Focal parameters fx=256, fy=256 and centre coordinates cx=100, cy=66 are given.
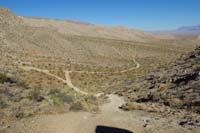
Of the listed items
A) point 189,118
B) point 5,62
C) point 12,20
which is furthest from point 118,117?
point 12,20

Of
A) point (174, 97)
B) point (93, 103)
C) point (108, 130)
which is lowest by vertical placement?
point (93, 103)

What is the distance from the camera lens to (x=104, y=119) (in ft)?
41.6

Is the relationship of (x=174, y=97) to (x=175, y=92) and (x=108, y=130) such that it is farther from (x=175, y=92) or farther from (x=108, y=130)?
(x=108, y=130)

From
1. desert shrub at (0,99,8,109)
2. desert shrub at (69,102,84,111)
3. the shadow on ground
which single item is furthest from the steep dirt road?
desert shrub at (0,99,8,109)

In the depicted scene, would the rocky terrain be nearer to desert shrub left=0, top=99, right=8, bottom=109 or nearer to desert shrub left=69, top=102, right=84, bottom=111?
desert shrub left=69, top=102, right=84, bottom=111

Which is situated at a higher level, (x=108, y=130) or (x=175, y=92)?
(x=175, y=92)

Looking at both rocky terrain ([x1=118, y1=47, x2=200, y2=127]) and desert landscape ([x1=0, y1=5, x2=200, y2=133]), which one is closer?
desert landscape ([x1=0, y1=5, x2=200, y2=133])

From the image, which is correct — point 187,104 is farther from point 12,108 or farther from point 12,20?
point 12,20

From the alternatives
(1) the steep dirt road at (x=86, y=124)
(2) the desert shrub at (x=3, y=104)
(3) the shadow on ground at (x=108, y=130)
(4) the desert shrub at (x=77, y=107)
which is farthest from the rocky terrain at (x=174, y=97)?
(2) the desert shrub at (x=3, y=104)

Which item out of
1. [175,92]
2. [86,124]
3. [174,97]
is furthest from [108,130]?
[175,92]

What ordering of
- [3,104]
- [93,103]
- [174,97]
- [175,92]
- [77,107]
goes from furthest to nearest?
[93,103] → [175,92] → [174,97] → [77,107] → [3,104]

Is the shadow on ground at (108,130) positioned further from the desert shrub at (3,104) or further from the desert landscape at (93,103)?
the desert shrub at (3,104)

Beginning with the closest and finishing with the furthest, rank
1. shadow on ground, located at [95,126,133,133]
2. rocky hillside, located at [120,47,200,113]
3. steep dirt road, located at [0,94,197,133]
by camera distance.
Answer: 1. steep dirt road, located at [0,94,197,133]
2. shadow on ground, located at [95,126,133,133]
3. rocky hillside, located at [120,47,200,113]

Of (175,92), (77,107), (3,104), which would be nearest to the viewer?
(3,104)
